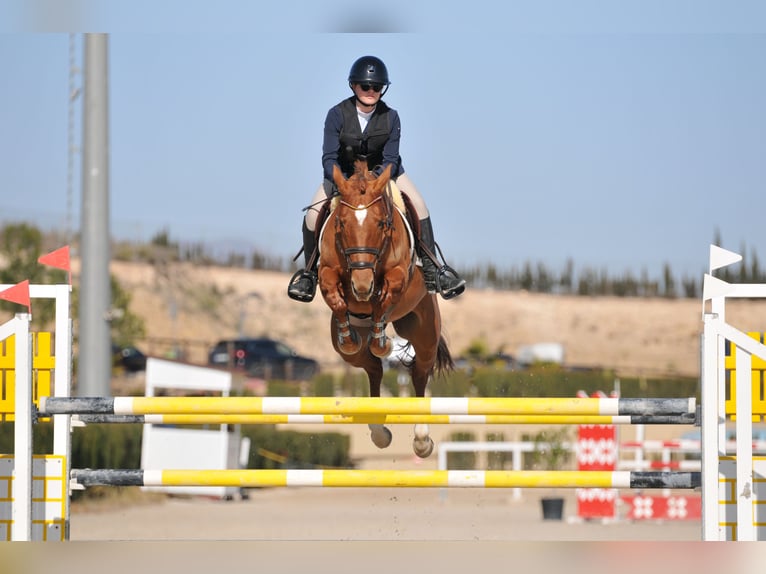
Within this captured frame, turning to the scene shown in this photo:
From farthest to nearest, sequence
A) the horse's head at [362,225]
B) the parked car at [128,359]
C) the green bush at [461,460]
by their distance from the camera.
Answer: the parked car at [128,359] → the green bush at [461,460] → the horse's head at [362,225]

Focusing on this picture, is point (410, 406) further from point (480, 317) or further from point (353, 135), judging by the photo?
point (480, 317)

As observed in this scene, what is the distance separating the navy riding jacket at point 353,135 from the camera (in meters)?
5.92

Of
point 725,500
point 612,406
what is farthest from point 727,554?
point 612,406

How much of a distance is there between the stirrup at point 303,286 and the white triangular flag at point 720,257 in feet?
6.61

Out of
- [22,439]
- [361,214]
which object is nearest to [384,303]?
[361,214]

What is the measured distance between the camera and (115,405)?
14.9ft

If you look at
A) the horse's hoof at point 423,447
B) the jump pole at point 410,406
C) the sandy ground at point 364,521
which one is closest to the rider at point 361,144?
the horse's hoof at point 423,447

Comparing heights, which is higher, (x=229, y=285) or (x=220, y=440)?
(x=229, y=285)

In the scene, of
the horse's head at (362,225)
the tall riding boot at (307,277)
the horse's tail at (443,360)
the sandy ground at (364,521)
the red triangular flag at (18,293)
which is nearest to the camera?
the red triangular flag at (18,293)

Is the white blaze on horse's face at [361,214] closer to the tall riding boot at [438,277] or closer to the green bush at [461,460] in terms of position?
the tall riding boot at [438,277]

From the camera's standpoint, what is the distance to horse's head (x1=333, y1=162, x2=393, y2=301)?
5289 mm

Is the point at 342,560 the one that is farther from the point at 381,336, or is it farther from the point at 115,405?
the point at 381,336

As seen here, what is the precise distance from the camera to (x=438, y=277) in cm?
605

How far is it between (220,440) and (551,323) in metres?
41.8
